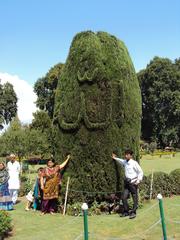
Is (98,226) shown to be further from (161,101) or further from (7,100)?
(7,100)

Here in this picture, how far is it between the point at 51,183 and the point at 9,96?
63.1 m

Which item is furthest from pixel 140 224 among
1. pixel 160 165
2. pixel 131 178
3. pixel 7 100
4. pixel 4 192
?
pixel 7 100

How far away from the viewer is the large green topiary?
40.3 ft

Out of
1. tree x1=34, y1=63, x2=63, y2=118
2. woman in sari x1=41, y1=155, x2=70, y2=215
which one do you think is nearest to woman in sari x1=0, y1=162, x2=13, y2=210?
woman in sari x1=41, y1=155, x2=70, y2=215

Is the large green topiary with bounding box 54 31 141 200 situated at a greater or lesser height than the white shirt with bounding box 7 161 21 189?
greater

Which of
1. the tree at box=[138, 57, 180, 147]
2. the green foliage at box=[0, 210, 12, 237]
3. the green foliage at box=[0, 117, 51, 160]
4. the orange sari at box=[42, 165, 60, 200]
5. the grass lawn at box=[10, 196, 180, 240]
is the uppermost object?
the tree at box=[138, 57, 180, 147]

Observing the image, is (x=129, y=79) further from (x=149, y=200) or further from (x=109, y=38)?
(x=149, y=200)

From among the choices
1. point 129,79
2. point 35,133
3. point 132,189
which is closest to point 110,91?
point 129,79

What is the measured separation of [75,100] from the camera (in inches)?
495

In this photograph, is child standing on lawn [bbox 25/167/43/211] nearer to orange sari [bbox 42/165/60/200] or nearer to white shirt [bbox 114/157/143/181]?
orange sari [bbox 42/165/60/200]

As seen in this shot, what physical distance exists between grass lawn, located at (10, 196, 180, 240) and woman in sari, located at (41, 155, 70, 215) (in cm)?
44

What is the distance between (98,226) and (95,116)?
362 cm

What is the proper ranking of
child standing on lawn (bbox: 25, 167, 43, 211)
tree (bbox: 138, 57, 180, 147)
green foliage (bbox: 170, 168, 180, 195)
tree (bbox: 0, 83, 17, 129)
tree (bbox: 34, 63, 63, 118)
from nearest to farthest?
child standing on lawn (bbox: 25, 167, 43, 211)
green foliage (bbox: 170, 168, 180, 195)
tree (bbox: 34, 63, 63, 118)
tree (bbox: 138, 57, 180, 147)
tree (bbox: 0, 83, 17, 129)

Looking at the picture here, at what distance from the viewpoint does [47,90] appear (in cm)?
6069
